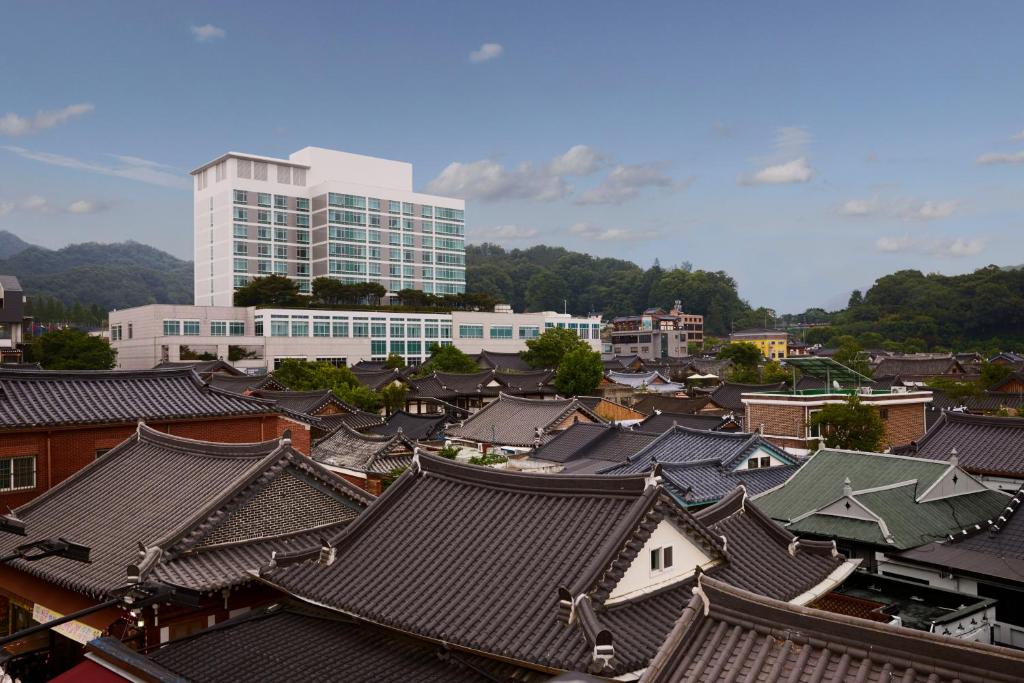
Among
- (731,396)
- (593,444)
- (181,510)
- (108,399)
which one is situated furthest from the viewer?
(731,396)

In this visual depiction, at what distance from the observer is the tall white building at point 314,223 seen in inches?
4414

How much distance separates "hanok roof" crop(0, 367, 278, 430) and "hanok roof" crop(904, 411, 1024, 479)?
24.9 m

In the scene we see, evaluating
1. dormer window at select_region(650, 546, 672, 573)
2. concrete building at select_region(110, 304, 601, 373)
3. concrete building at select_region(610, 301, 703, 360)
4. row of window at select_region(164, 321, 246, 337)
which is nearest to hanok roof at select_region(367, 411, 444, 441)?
dormer window at select_region(650, 546, 672, 573)

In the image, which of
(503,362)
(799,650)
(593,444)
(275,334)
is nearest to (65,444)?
(799,650)

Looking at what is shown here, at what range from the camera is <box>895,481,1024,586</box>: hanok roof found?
55.1 feet

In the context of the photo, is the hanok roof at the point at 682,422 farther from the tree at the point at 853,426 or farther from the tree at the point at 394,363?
the tree at the point at 394,363

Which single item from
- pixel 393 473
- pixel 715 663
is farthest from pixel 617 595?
pixel 393 473

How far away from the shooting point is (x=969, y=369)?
3684 inches

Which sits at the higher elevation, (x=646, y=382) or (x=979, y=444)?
(x=979, y=444)

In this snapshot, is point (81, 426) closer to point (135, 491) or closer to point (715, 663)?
point (135, 491)

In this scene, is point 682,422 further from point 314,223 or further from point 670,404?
point 314,223

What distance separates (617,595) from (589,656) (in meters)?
1.52

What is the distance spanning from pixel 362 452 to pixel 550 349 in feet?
195

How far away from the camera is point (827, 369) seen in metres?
40.6
